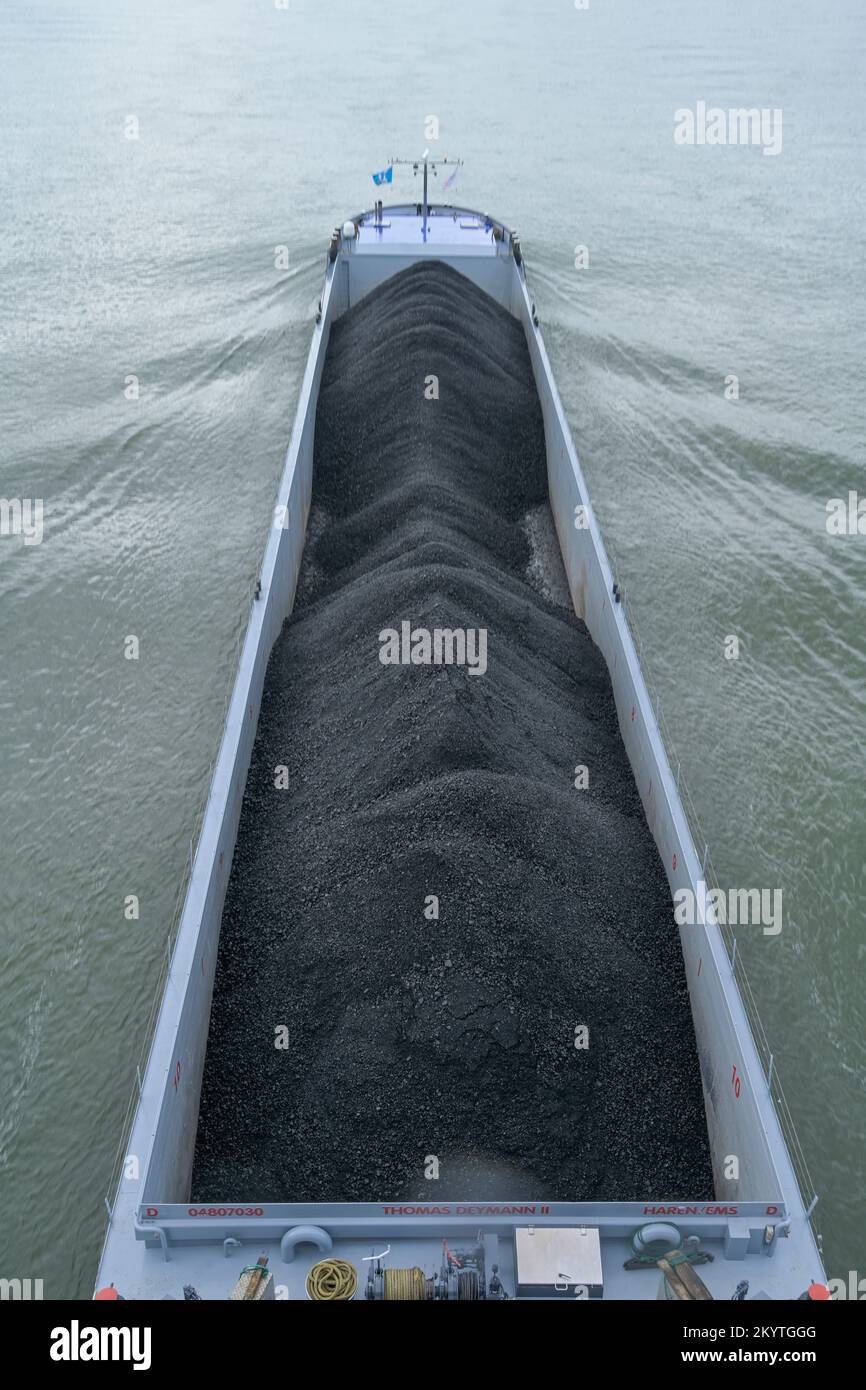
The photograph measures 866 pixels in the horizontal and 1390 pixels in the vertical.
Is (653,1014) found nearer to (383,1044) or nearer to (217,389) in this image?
(383,1044)

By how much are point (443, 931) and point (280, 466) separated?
9.06m

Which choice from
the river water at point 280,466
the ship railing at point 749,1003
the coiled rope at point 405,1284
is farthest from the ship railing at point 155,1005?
the ship railing at point 749,1003

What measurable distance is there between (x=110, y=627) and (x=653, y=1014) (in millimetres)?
6840

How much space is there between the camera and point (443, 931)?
222 inches

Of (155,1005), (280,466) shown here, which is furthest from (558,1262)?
(280,466)

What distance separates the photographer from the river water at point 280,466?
7.12 metres

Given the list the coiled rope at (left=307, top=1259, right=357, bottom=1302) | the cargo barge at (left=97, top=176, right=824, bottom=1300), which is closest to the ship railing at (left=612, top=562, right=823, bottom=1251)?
the cargo barge at (left=97, top=176, right=824, bottom=1300)

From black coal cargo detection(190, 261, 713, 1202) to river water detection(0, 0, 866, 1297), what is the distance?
1.25 meters

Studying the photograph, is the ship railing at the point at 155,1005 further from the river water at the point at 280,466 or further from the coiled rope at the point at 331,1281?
the coiled rope at the point at 331,1281

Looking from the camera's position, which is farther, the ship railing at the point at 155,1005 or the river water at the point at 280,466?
the river water at the point at 280,466

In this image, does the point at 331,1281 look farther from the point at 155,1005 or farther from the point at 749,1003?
the point at 749,1003

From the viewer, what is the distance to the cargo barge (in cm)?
412

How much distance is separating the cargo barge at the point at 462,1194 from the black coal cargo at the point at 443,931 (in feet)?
0.11

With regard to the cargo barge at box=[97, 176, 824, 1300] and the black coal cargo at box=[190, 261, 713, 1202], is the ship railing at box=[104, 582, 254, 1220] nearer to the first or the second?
the cargo barge at box=[97, 176, 824, 1300]
